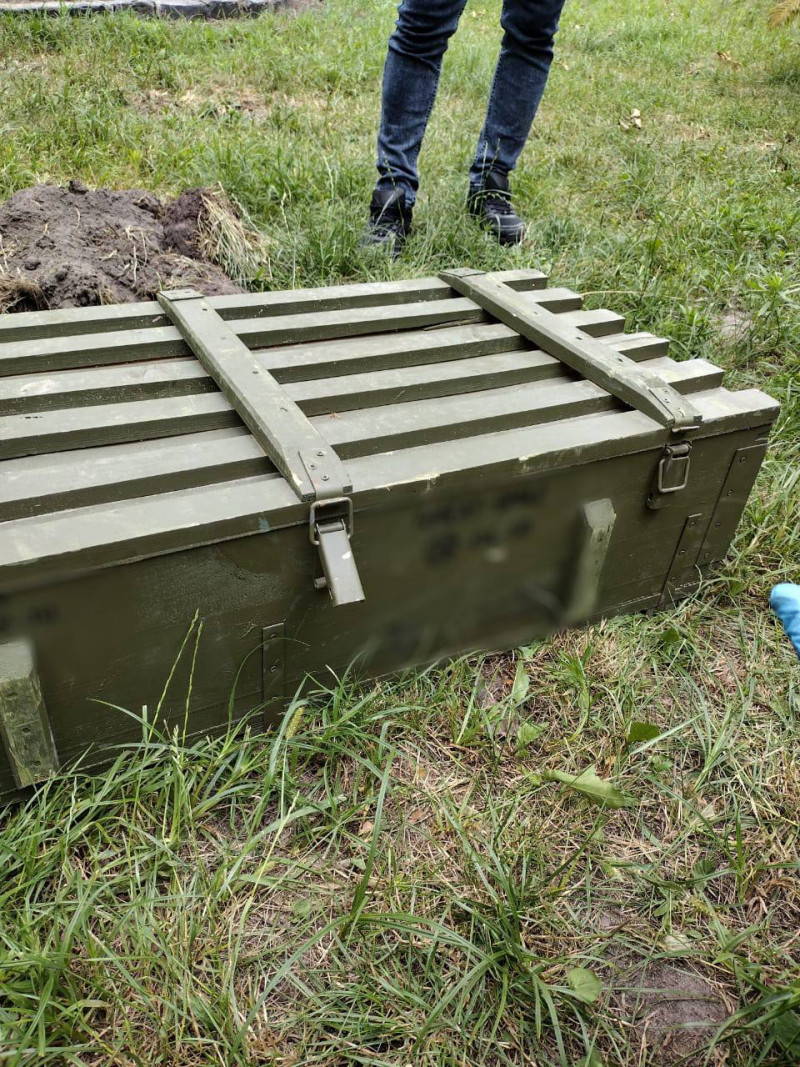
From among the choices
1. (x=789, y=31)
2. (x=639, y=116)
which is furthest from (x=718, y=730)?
(x=789, y=31)

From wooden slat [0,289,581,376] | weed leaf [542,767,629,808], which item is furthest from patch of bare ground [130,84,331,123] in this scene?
weed leaf [542,767,629,808]

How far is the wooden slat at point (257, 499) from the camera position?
1.39 metres

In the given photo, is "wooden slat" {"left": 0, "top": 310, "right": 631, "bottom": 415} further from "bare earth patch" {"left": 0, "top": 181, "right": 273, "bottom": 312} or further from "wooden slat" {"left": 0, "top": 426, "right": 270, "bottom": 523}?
"bare earth patch" {"left": 0, "top": 181, "right": 273, "bottom": 312}

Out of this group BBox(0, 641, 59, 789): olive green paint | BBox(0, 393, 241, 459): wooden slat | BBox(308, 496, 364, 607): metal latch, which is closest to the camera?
BBox(0, 641, 59, 789): olive green paint

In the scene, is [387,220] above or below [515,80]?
below

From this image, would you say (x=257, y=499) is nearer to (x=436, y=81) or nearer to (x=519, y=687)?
(x=519, y=687)

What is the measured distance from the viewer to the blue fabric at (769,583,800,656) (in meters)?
1.30

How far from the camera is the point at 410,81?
10.5 ft

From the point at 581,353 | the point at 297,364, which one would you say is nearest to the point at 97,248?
the point at 297,364

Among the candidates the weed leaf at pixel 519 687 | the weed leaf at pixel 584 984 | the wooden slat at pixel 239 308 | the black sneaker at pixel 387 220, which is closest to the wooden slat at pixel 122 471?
the wooden slat at pixel 239 308

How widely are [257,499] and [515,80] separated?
8.84 feet

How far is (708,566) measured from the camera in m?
2.29

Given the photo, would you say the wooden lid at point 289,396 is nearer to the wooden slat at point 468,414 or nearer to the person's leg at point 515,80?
the wooden slat at point 468,414

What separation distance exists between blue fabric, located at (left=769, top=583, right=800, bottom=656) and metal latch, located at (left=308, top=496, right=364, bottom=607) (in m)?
0.66
